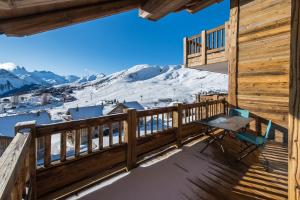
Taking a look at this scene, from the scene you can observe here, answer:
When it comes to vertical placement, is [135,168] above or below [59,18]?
below

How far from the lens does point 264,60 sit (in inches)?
179

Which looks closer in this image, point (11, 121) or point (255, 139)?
point (255, 139)

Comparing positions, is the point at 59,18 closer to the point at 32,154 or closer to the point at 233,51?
the point at 32,154

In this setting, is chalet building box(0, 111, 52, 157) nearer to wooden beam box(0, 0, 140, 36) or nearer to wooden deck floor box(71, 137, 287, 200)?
wooden deck floor box(71, 137, 287, 200)

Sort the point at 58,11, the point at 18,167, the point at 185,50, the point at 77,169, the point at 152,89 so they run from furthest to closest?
the point at 152,89 → the point at 185,50 → the point at 77,169 → the point at 58,11 → the point at 18,167

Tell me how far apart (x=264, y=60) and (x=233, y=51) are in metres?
0.94

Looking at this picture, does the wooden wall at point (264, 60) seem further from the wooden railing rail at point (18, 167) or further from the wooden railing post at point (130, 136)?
the wooden railing rail at point (18, 167)

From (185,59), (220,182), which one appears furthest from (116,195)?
(185,59)

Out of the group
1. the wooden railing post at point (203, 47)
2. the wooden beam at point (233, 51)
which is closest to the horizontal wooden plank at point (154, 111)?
the wooden beam at point (233, 51)

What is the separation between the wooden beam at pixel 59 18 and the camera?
47.4 inches

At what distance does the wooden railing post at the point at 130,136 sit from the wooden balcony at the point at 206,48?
4.17 m

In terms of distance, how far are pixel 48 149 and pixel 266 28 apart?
5.48 meters

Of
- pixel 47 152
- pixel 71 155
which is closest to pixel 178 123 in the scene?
pixel 71 155

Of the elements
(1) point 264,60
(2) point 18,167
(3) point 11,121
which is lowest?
(3) point 11,121
